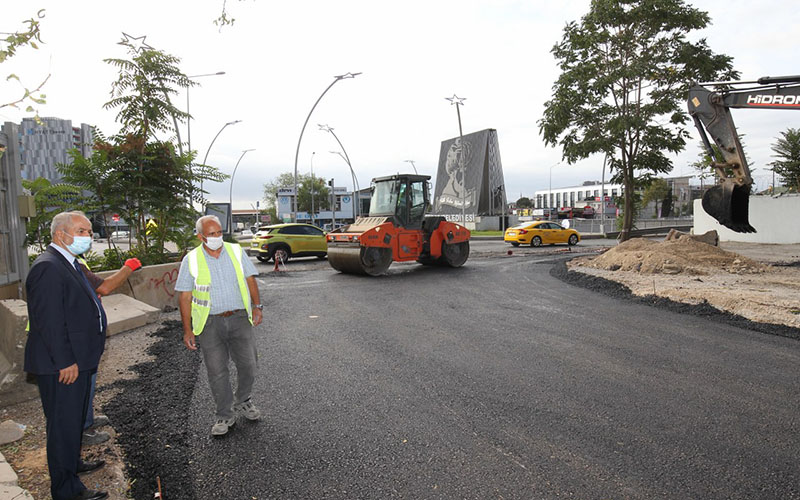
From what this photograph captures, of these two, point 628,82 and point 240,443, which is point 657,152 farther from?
point 240,443

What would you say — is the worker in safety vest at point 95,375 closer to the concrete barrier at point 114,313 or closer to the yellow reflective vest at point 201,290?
the yellow reflective vest at point 201,290

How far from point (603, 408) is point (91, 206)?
9.18 m

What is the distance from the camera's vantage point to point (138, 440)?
397 centimetres

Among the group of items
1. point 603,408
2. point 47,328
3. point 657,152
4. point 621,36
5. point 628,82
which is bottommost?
point 603,408

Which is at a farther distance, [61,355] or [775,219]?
[775,219]

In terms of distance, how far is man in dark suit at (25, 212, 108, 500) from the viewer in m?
3.03

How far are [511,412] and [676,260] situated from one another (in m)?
11.7

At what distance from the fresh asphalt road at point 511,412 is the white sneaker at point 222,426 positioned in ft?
0.24

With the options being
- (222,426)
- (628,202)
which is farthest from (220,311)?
(628,202)

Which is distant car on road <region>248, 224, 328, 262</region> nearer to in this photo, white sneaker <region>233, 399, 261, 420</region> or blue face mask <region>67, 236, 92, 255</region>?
white sneaker <region>233, 399, 261, 420</region>

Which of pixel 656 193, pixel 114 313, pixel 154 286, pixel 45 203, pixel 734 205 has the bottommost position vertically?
pixel 114 313

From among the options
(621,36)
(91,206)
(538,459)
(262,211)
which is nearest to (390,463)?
(538,459)

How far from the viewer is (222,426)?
4066 millimetres

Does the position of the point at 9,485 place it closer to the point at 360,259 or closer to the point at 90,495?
the point at 90,495
